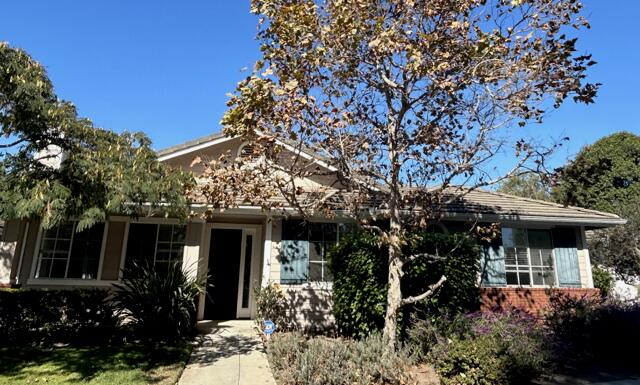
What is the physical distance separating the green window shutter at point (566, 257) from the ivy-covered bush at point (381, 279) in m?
4.14

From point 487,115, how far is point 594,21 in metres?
2.47

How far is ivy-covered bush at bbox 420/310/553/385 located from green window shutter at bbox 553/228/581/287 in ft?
15.8

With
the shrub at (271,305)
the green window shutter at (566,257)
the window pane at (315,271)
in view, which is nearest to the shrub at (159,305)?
the shrub at (271,305)

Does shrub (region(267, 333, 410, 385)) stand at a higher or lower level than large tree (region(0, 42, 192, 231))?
lower

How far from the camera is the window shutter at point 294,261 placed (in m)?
10.3

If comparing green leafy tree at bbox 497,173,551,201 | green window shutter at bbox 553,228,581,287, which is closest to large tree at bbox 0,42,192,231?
green window shutter at bbox 553,228,581,287

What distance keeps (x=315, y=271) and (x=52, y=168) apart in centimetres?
635

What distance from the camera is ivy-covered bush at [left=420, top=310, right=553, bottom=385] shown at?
6.20 m

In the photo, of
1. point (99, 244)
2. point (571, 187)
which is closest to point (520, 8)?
point (571, 187)

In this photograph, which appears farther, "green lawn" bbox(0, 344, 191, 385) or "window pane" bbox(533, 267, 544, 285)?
"window pane" bbox(533, 267, 544, 285)

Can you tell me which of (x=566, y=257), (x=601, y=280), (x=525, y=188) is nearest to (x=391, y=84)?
(x=566, y=257)

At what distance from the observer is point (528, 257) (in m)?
11.9

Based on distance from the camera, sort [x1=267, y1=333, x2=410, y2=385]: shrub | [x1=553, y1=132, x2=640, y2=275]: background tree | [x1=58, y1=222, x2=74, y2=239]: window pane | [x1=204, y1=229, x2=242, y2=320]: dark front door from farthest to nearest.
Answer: [x1=204, y1=229, x2=242, y2=320]: dark front door
[x1=58, y1=222, x2=74, y2=239]: window pane
[x1=553, y1=132, x2=640, y2=275]: background tree
[x1=267, y1=333, x2=410, y2=385]: shrub

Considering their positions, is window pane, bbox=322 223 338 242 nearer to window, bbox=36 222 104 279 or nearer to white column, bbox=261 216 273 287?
white column, bbox=261 216 273 287
